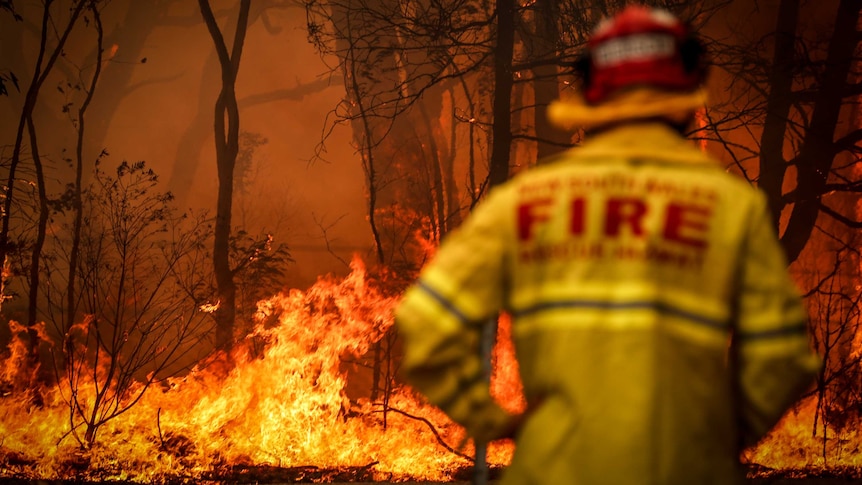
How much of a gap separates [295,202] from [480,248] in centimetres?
948

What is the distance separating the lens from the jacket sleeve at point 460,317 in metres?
1.43

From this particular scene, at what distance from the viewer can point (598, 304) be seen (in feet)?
4.48

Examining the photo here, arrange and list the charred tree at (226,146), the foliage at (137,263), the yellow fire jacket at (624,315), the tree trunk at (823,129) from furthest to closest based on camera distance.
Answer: the charred tree at (226,146), the foliage at (137,263), the tree trunk at (823,129), the yellow fire jacket at (624,315)

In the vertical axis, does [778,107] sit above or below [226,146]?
below

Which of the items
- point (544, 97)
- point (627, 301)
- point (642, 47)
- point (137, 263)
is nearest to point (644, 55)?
point (642, 47)

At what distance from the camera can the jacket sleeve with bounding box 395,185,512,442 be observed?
56.1 inches

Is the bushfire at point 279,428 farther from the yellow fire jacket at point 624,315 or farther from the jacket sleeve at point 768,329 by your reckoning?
the jacket sleeve at point 768,329

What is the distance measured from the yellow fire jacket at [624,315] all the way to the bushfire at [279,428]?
15.3 ft

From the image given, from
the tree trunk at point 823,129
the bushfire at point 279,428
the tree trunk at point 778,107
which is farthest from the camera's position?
the tree trunk at point 778,107

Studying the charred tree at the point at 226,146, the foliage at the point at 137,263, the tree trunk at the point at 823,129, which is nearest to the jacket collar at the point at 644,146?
the tree trunk at the point at 823,129

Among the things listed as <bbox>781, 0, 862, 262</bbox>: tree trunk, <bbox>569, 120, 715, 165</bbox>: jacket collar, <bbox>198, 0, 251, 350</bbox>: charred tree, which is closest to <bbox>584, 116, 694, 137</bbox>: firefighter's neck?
<bbox>569, 120, 715, 165</bbox>: jacket collar

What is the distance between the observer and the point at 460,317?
1.42 metres

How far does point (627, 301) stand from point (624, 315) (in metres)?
0.03

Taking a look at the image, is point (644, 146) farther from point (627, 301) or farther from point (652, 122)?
point (627, 301)
